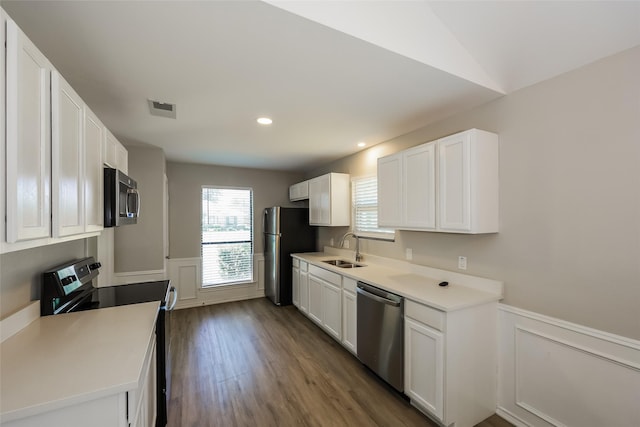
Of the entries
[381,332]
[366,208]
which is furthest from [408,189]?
[381,332]

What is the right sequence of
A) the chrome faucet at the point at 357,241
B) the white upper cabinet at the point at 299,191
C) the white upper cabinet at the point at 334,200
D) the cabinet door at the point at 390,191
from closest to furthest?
the cabinet door at the point at 390,191 < the chrome faucet at the point at 357,241 < the white upper cabinet at the point at 334,200 < the white upper cabinet at the point at 299,191

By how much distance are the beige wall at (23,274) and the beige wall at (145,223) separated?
1485 mm

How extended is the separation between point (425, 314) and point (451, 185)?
1033mm

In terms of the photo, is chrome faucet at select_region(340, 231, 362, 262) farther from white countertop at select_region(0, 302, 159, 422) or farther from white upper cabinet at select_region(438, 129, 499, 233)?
white countertop at select_region(0, 302, 159, 422)

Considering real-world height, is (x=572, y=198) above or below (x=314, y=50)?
below

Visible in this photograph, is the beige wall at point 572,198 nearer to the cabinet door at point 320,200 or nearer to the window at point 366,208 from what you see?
the window at point 366,208

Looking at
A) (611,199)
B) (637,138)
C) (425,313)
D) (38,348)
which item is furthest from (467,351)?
(38,348)

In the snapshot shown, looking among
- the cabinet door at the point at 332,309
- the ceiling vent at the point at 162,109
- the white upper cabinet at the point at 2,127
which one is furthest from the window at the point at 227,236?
the white upper cabinet at the point at 2,127

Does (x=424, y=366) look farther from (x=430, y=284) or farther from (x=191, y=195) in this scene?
(x=191, y=195)

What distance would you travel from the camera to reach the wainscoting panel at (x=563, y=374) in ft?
5.15

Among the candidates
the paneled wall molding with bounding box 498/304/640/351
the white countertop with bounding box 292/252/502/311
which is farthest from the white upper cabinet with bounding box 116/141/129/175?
the paneled wall molding with bounding box 498/304/640/351

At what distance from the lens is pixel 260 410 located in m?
2.18

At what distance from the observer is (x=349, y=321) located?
9.78ft

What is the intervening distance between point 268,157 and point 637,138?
3724 millimetres
